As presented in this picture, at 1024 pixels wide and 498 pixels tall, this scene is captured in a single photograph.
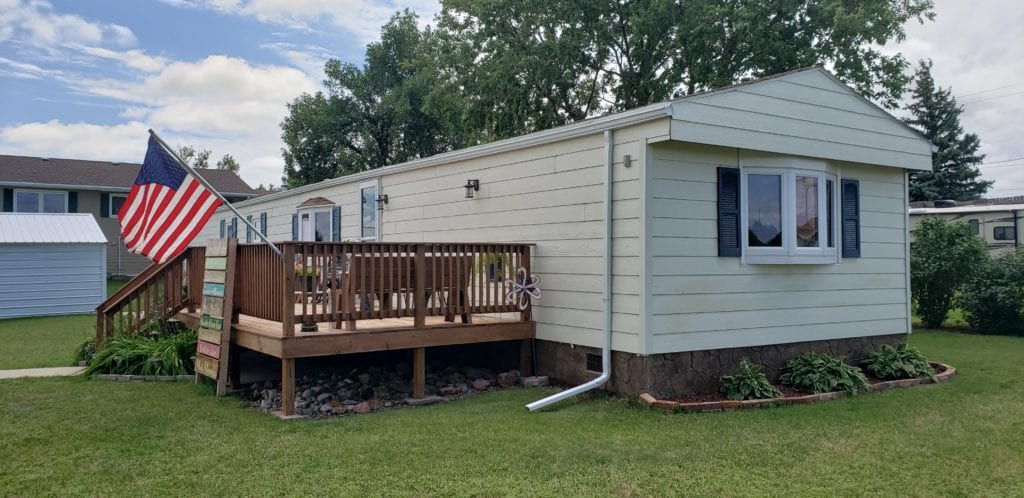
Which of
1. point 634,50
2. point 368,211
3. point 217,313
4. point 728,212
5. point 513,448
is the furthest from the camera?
point 634,50

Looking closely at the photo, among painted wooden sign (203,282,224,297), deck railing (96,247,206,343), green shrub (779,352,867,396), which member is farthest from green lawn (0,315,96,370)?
green shrub (779,352,867,396)

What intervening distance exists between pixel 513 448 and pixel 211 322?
389 cm

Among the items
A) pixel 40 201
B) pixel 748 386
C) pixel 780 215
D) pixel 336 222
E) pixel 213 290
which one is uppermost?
pixel 40 201

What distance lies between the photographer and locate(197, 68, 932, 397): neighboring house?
21.2 ft

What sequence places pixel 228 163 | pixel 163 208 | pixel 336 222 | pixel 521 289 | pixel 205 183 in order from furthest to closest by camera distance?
1. pixel 228 163
2. pixel 336 222
3. pixel 521 289
4. pixel 163 208
5. pixel 205 183

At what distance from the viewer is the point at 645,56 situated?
19.5 metres

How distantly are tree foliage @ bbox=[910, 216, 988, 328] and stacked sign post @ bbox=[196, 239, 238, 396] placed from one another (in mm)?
10856

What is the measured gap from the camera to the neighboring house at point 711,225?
6.47 meters

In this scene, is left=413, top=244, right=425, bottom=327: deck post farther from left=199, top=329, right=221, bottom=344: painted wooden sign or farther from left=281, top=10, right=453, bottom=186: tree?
left=281, top=10, right=453, bottom=186: tree

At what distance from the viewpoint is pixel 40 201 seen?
76.3 feet

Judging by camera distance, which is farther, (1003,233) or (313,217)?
(1003,233)

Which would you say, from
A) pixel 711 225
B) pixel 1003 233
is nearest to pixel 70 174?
pixel 711 225

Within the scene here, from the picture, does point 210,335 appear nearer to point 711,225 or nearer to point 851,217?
point 711,225

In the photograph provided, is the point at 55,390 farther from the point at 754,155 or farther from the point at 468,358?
the point at 754,155
